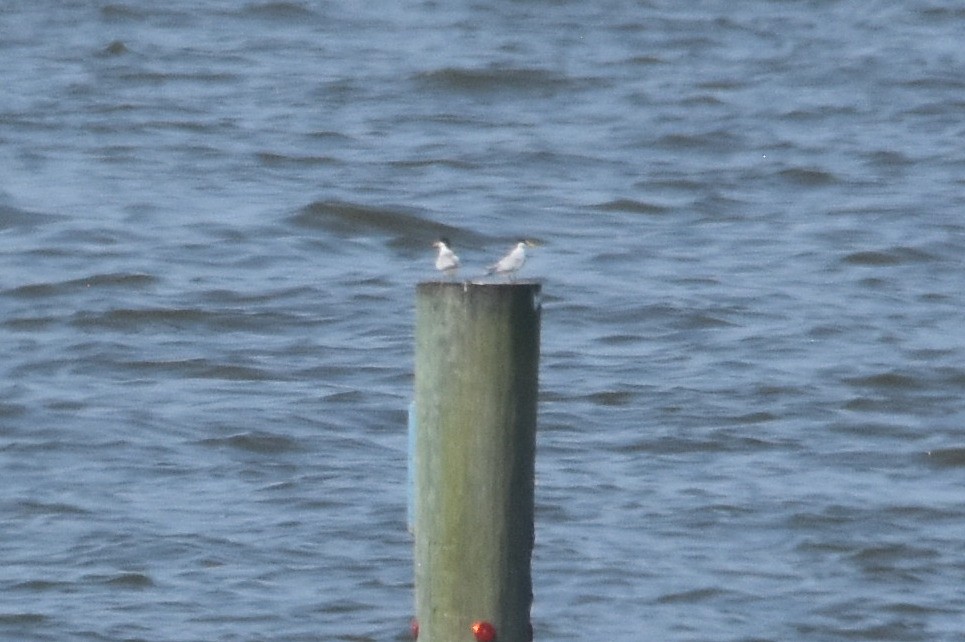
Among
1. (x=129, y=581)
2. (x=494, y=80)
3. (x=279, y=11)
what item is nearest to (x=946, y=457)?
(x=129, y=581)

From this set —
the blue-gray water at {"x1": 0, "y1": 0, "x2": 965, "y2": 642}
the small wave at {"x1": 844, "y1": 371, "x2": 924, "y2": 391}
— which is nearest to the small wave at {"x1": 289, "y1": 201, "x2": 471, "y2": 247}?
the blue-gray water at {"x1": 0, "y1": 0, "x2": 965, "y2": 642}

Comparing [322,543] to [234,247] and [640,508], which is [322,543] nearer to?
[640,508]

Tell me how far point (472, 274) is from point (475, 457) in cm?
689

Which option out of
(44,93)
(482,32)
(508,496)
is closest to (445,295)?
(508,496)

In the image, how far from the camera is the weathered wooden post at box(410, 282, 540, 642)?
4613 mm

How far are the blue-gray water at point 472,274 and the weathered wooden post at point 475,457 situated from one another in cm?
214

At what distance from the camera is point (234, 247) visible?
12852 millimetres

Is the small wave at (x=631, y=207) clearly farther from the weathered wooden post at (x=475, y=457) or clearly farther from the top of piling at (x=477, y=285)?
the top of piling at (x=477, y=285)

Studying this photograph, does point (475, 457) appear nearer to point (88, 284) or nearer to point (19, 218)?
point (88, 284)

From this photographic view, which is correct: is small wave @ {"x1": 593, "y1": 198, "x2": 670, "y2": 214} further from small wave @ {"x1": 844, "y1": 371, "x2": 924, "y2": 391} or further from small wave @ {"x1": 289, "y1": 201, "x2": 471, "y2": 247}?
small wave @ {"x1": 844, "y1": 371, "x2": 924, "y2": 391}

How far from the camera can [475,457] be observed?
4715mm

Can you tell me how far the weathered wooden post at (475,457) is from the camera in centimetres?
461

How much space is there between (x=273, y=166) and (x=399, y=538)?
7381mm

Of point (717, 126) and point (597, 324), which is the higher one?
point (717, 126)
